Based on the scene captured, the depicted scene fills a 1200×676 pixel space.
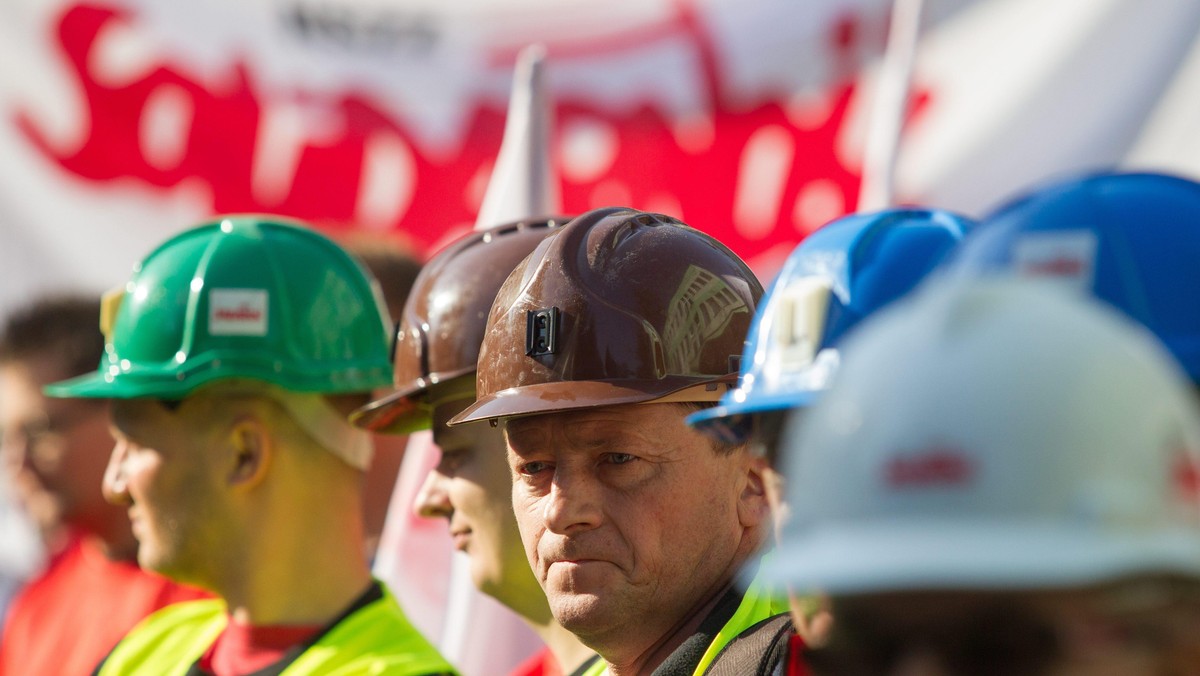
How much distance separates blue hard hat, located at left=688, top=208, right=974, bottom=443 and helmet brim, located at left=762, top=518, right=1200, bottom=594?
0.85 meters

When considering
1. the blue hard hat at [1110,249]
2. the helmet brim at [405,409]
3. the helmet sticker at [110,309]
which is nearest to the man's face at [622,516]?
the helmet brim at [405,409]

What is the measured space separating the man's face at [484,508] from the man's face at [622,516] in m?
0.64

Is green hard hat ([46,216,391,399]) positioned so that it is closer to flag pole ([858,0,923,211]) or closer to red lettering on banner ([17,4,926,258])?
flag pole ([858,0,923,211])

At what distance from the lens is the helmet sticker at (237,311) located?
414 centimetres

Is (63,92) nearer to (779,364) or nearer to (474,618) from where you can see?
(474,618)

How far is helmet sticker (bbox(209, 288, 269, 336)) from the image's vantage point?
414cm

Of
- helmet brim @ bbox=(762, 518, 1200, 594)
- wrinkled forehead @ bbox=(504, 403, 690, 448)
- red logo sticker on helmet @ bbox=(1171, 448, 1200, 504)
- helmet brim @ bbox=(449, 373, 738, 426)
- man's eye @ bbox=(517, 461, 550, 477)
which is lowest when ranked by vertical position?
man's eye @ bbox=(517, 461, 550, 477)

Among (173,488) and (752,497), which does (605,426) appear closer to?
(752,497)

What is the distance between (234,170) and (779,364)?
593 centimetres

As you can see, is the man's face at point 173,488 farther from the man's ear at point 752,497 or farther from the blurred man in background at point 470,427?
the man's ear at point 752,497

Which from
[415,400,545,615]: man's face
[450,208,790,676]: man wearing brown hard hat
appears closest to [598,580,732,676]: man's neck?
[450,208,790,676]: man wearing brown hard hat

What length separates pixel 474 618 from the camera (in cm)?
471

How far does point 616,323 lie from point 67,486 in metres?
3.59

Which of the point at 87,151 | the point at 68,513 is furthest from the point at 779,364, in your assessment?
the point at 87,151
